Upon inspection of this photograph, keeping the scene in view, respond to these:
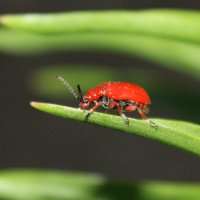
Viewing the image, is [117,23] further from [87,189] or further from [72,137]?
[72,137]

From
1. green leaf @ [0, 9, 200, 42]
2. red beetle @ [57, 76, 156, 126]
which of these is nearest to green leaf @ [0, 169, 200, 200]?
red beetle @ [57, 76, 156, 126]

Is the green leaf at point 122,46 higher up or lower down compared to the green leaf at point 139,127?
higher up

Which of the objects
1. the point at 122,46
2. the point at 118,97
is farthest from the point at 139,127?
the point at 122,46

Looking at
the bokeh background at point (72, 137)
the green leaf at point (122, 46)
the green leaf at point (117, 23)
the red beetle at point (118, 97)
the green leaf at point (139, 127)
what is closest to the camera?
the green leaf at point (139, 127)

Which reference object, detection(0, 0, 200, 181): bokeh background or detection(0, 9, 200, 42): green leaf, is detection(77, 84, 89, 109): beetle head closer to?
detection(0, 9, 200, 42): green leaf

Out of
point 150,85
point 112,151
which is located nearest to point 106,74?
point 150,85

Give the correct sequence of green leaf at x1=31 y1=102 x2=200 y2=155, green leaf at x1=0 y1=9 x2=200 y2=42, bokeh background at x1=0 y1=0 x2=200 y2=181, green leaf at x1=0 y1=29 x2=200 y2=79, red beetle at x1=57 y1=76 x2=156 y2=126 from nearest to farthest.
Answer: green leaf at x1=31 y1=102 x2=200 y2=155
green leaf at x1=0 y1=9 x2=200 y2=42
red beetle at x1=57 y1=76 x2=156 y2=126
green leaf at x1=0 y1=29 x2=200 y2=79
bokeh background at x1=0 y1=0 x2=200 y2=181

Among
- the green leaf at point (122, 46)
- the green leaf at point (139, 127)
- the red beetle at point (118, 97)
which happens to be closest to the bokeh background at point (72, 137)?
the green leaf at point (122, 46)

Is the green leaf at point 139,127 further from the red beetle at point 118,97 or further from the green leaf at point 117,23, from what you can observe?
the red beetle at point 118,97
